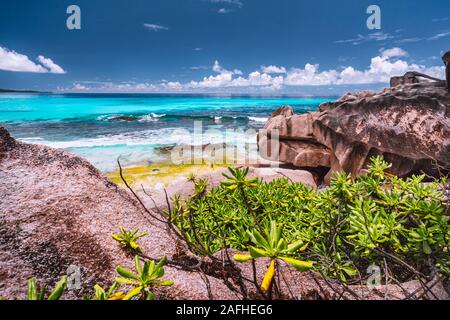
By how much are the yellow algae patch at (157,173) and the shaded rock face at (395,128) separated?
16.0ft

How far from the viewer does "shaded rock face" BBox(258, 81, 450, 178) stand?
5379 mm

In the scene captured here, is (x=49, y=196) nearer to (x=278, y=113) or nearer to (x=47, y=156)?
(x=47, y=156)

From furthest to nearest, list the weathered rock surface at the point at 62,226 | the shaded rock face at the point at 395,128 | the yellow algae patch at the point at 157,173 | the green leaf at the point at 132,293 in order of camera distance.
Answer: the yellow algae patch at the point at 157,173, the shaded rock face at the point at 395,128, the weathered rock surface at the point at 62,226, the green leaf at the point at 132,293

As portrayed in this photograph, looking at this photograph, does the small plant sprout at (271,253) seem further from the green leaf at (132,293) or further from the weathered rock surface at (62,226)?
the weathered rock surface at (62,226)

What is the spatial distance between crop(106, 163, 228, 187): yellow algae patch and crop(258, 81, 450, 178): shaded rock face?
192 inches

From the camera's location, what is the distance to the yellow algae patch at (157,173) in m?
9.06

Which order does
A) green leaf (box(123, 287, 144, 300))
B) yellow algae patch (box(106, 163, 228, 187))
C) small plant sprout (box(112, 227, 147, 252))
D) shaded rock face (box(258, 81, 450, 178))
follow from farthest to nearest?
yellow algae patch (box(106, 163, 228, 187)) < shaded rock face (box(258, 81, 450, 178)) < small plant sprout (box(112, 227, 147, 252)) < green leaf (box(123, 287, 144, 300))

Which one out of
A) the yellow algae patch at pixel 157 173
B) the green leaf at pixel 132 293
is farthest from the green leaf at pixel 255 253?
the yellow algae patch at pixel 157 173

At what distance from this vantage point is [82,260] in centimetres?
152

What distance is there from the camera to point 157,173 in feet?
34.0

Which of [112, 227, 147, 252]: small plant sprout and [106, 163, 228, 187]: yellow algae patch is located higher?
[112, 227, 147, 252]: small plant sprout

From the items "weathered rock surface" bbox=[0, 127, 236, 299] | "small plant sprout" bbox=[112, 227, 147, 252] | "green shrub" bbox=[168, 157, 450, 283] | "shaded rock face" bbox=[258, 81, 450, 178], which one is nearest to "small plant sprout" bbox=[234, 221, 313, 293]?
"green shrub" bbox=[168, 157, 450, 283]

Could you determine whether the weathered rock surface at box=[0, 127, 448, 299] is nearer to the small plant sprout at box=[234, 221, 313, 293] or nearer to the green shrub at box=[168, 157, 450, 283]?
the green shrub at box=[168, 157, 450, 283]
